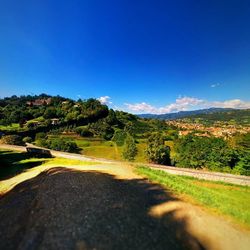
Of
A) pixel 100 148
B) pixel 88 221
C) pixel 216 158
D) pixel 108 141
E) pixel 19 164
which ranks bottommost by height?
pixel 216 158

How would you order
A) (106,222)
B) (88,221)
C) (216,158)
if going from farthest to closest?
1. (216,158)
2. (106,222)
3. (88,221)

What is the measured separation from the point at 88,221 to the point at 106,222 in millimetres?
882

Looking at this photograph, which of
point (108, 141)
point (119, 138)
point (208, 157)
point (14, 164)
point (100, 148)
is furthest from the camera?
point (119, 138)

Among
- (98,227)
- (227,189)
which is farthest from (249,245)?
(227,189)

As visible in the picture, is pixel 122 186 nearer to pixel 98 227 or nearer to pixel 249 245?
pixel 98 227

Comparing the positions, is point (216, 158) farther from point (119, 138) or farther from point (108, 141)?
point (119, 138)

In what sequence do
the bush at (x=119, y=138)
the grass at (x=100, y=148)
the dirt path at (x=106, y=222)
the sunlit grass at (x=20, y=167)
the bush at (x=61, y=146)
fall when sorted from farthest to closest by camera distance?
the bush at (x=119, y=138) < the grass at (x=100, y=148) < the bush at (x=61, y=146) < the sunlit grass at (x=20, y=167) < the dirt path at (x=106, y=222)

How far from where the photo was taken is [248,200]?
25.6 m

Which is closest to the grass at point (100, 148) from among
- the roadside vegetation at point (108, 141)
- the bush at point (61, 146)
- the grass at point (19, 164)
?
the roadside vegetation at point (108, 141)

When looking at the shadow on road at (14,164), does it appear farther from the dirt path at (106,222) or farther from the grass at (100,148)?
the grass at (100,148)

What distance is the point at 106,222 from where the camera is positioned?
11211 millimetres

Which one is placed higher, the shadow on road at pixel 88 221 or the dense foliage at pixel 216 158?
the shadow on road at pixel 88 221

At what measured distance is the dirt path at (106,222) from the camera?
9.78 metres

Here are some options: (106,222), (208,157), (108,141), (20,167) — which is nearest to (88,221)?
(106,222)
